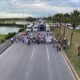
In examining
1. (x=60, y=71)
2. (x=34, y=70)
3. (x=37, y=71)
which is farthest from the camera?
(x=34, y=70)

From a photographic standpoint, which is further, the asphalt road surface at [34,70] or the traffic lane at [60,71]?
the traffic lane at [60,71]

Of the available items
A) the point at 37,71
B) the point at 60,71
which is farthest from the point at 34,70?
the point at 60,71

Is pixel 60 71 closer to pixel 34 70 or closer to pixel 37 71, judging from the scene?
pixel 37 71

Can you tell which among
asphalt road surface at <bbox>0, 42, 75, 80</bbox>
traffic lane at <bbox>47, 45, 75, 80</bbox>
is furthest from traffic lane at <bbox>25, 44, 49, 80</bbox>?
traffic lane at <bbox>47, 45, 75, 80</bbox>

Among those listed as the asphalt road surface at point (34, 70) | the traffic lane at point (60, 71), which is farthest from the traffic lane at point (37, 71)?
the traffic lane at point (60, 71)

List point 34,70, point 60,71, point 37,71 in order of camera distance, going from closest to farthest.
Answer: point 37,71, point 60,71, point 34,70

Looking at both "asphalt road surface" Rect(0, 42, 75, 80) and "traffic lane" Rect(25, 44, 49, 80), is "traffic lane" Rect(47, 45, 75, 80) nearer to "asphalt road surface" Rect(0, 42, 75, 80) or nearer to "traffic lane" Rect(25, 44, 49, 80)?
"asphalt road surface" Rect(0, 42, 75, 80)

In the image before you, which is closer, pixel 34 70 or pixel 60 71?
pixel 60 71

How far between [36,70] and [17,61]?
6.71 metres

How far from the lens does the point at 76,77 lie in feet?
81.9

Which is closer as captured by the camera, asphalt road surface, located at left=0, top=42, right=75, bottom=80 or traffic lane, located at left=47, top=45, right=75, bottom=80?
asphalt road surface, located at left=0, top=42, right=75, bottom=80

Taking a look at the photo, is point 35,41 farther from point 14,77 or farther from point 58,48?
point 14,77

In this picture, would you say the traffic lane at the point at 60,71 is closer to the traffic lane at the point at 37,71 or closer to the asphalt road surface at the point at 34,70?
the asphalt road surface at the point at 34,70

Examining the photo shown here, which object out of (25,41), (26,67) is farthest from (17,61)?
(25,41)
